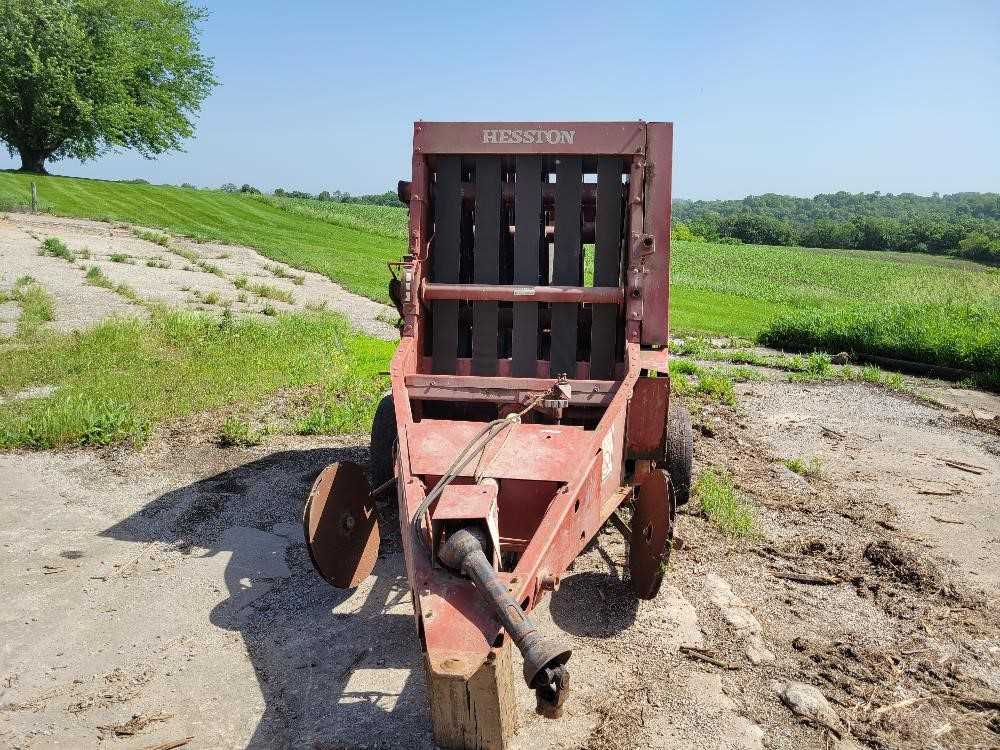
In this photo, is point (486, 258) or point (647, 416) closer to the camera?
point (647, 416)

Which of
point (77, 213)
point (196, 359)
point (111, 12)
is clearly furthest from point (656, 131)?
point (111, 12)

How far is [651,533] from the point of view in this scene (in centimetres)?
499

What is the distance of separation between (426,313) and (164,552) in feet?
8.58

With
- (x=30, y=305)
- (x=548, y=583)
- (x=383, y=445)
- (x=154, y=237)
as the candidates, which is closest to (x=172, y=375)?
(x=383, y=445)

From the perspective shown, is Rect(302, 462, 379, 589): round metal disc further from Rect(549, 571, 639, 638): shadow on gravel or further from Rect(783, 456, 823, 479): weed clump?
Rect(783, 456, 823, 479): weed clump

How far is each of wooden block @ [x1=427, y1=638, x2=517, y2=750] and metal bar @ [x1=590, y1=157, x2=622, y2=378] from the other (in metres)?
3.50

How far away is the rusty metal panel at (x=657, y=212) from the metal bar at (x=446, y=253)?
4.94 ft

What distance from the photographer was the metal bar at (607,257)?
268 inches

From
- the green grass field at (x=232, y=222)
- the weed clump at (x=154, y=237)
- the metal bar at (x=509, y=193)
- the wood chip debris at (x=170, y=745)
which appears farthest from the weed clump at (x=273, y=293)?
the wood chip debris at (x=170, y=745)

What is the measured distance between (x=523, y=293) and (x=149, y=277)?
13506 mm

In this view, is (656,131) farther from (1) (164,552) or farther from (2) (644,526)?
(1) (164,552)

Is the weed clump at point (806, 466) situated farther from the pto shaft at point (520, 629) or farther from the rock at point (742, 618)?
the pto shaft at point (520, 629)

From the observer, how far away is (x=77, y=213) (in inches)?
1140

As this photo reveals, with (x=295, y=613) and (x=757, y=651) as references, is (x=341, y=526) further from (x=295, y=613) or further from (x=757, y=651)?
(x=757, y=651)
